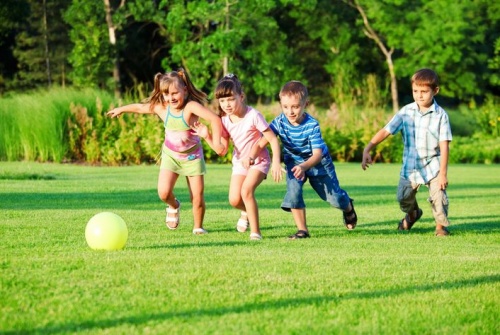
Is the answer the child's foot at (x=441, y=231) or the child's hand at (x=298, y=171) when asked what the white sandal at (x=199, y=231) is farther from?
the child's foot at (x=441, y=231)

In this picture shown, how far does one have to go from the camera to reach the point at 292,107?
8.95m

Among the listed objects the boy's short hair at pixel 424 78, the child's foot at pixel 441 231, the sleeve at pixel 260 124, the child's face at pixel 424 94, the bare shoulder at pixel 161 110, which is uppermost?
the boy's short hair at pixel 424 78

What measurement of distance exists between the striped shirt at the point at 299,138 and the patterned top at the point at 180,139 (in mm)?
898

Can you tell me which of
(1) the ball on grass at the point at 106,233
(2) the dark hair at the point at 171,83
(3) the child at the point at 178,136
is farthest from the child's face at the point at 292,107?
(1) the ball on grass at the point at 106,233

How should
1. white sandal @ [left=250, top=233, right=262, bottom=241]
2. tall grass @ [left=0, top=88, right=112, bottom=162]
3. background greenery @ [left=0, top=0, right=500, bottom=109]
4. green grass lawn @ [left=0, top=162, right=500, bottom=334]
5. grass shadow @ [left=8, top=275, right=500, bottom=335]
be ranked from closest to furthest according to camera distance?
grass shadow @ [left=8, top=275, right=500, bottom=335] < green grass lawn @ [left=0, top=162, right=500, bottom=334] < white sandal @ [left=250, top=233, right=262, bottom=241] < tall grass @ [left=0, top=88, right=112, bottom=162] < background greenery @ [left=0, top=0, right=500, bottom=109]

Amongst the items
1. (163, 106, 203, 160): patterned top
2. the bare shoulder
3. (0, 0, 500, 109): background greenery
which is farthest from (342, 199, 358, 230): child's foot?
(0, 0, 500, 109): background greenery

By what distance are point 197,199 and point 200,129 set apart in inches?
31.9

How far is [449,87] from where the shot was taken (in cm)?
4941

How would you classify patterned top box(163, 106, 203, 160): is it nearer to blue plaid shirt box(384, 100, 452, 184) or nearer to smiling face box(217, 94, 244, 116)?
smiling face box(217, 94, 244, 116)

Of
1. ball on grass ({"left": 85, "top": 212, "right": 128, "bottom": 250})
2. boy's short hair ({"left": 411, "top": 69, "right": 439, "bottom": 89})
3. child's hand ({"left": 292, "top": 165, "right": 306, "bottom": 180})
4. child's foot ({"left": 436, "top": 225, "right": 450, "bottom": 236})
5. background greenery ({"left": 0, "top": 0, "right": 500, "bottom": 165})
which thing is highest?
background greenery ({"left": 0, "top": 0, "right": 500, "bottom": 165})

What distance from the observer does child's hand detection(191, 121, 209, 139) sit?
29.1 feet

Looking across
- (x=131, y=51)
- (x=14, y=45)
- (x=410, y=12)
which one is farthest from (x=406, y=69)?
(x=14, y=45)

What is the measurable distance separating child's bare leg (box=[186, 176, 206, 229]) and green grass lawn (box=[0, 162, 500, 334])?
242 millimetres

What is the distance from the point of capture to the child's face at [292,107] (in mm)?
8906
